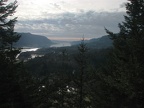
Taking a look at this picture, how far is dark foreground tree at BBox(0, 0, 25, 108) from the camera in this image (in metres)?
15.3

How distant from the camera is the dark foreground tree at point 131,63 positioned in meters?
13.5

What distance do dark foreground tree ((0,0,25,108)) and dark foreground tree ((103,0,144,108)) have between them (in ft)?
19.4

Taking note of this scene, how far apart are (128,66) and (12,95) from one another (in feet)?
24.1

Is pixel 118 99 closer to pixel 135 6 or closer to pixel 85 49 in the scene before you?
pixel 135 6

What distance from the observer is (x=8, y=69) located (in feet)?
51.0

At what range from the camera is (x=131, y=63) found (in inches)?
538

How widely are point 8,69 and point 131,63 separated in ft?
24.5

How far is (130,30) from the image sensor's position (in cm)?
1919

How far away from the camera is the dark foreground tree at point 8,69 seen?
15258 millimetres

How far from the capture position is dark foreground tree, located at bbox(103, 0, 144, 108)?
44.4 ft

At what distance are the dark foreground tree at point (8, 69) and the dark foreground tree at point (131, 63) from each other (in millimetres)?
5919

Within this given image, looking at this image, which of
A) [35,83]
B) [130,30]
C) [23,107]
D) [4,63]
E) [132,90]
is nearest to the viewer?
[132,90]

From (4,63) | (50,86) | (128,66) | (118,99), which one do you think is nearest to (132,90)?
(128,66)

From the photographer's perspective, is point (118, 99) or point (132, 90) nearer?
point (132, 90)
